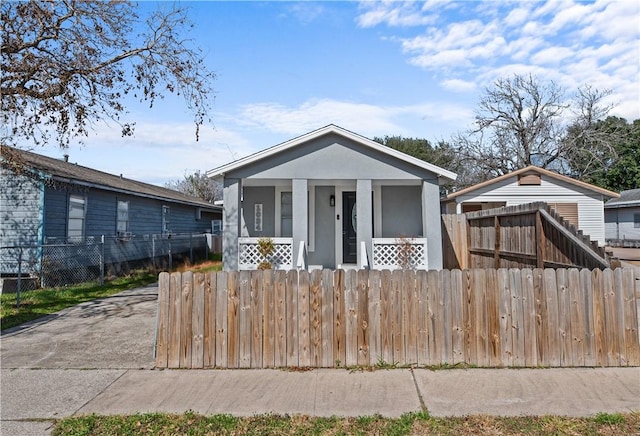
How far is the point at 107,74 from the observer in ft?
31.6

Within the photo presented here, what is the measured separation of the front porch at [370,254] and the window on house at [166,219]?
1024cm

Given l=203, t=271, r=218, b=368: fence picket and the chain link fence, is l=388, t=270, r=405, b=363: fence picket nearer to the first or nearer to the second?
l=203, t=271, r=218, b=368: fence picket

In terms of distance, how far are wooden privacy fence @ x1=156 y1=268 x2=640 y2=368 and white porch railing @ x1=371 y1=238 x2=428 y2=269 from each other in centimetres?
545

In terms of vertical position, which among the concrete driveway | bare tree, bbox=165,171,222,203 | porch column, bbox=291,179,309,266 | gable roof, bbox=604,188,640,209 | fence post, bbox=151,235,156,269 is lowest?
the concrete driveway

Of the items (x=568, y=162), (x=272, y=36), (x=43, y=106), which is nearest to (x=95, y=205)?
(x=43, y=106)

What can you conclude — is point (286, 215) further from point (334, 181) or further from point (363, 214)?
point (363, 214)

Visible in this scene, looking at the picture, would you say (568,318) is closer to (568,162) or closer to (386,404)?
(386,404)

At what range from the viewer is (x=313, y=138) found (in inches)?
417

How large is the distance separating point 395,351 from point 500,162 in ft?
108


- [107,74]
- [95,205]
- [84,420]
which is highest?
[107,74]

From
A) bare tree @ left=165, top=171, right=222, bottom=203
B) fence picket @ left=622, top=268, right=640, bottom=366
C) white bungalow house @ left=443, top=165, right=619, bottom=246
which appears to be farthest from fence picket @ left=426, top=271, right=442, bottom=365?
bare tree @ left=165, top=171, right=222, bottom=203

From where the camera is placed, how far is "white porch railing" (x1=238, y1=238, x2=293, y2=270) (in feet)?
34.7

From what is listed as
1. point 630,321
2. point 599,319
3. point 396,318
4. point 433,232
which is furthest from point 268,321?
point 433,232

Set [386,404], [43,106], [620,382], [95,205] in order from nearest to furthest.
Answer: [386,404] → [620,382] → [43,106] → [95,205]
